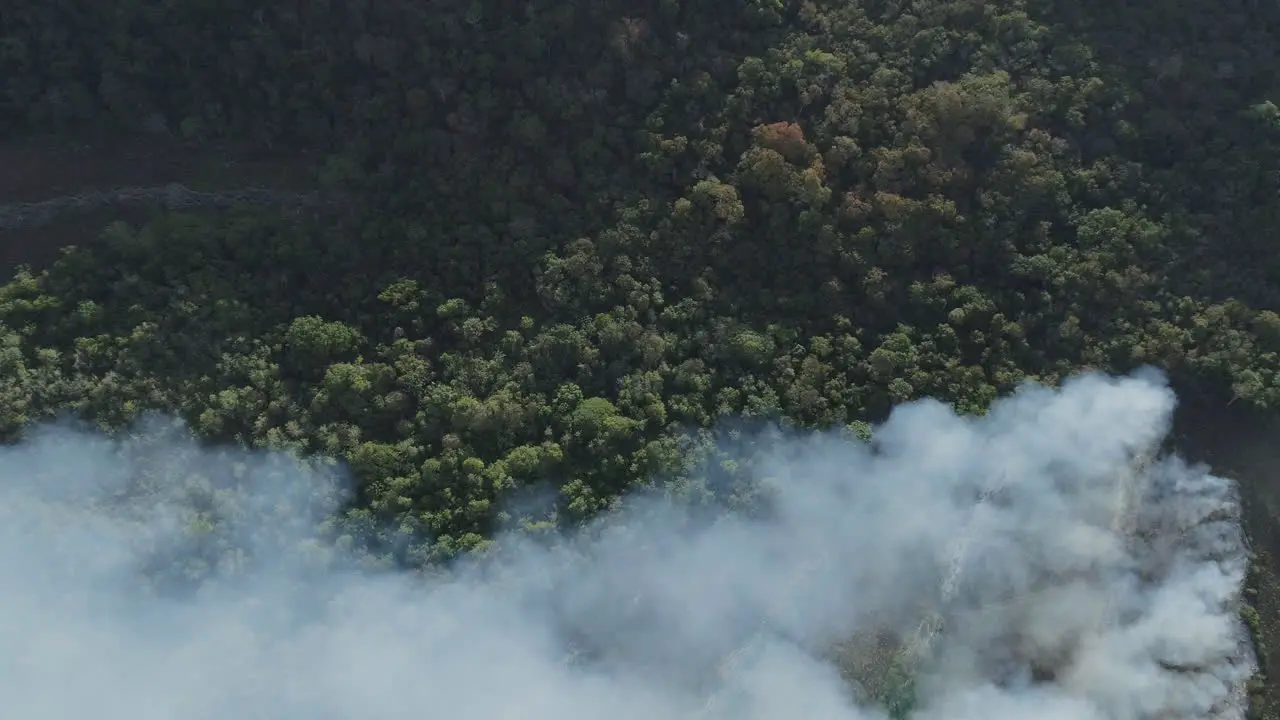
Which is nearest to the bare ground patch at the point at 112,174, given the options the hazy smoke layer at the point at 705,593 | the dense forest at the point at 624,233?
the dense forest at the point at 624,233

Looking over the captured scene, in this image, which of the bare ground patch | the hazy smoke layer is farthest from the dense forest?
the hazy smoke layer

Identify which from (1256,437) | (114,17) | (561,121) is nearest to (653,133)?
(561,121)

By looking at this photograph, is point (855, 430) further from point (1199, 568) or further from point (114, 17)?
point (114, 17)

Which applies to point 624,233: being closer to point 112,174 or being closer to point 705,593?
point 705,593

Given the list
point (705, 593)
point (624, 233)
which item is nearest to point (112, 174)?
point (624, 233)

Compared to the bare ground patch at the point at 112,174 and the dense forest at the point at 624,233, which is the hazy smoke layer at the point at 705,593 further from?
the bare ground patch at the point at 112,174

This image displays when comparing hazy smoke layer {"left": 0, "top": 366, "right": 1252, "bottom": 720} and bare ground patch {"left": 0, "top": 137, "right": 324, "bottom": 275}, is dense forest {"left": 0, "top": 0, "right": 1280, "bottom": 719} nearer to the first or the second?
bare ground patch {"left": 0, "top": 137, "right": 324, "bottom": 275}
